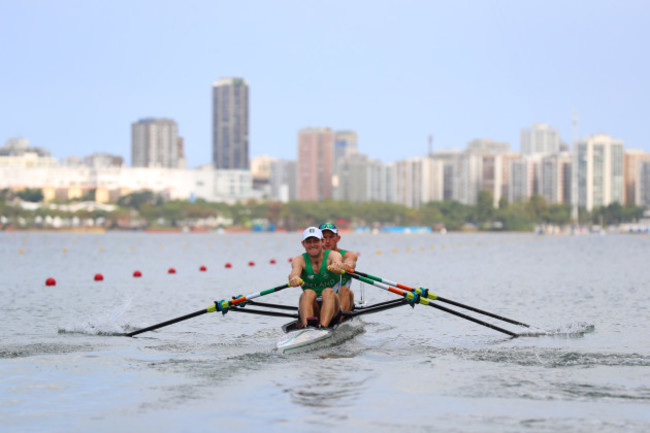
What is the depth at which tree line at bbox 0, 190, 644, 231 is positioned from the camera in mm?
185000

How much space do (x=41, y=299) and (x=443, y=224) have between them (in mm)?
169741

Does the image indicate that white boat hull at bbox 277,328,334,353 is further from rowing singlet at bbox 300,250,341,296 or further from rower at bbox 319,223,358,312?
rower at bbox 319,223,358,312

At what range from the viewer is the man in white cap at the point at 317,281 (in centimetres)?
1514

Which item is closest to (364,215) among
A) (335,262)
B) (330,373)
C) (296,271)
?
(335,262)

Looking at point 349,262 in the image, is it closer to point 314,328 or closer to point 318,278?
point 318,278

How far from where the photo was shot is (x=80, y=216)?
187 m

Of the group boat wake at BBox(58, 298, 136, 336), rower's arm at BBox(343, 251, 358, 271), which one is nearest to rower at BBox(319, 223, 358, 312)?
rower's arm at BBox(343, 251, 358, 271)

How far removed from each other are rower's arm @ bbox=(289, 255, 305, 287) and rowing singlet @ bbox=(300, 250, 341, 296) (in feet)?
0.31

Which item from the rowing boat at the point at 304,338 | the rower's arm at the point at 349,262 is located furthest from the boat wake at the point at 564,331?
the rowing boat at the point at 304,338

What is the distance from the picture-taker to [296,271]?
15156 mm

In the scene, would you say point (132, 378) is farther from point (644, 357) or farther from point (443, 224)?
point (443, 224)

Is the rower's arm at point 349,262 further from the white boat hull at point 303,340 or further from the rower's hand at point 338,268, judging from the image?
the white boat hull at point 303,340

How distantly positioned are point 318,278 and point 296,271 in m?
0.45

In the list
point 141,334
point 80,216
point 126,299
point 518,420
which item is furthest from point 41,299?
point 80,216
